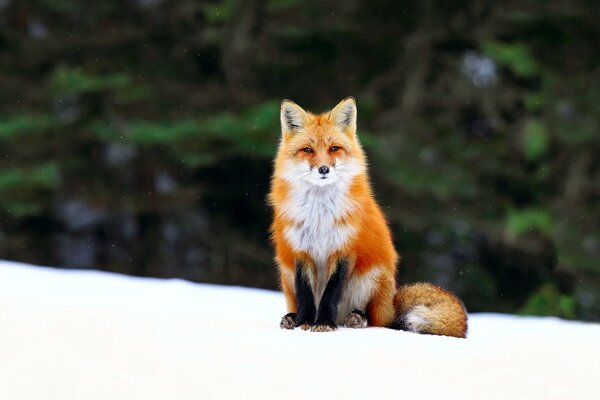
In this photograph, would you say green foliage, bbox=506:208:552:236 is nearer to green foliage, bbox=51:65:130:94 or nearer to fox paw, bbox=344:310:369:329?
green foliage, bbox=51:65:130:94

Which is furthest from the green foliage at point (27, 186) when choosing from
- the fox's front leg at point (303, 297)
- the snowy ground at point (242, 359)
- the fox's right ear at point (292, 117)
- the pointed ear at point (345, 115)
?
the fox's front leg at point (303, 297)

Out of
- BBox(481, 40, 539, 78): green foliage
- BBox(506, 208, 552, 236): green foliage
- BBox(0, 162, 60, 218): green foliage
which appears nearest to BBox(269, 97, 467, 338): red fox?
BBox(506, 208, 552, 236): green foliage

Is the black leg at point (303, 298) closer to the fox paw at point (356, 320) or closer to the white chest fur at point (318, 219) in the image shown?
the white chest fur at point (318, 219)

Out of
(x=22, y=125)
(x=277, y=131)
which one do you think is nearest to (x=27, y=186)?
(x=22, y=125)

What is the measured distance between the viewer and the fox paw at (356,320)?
15.3 ft

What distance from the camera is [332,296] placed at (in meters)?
4.54

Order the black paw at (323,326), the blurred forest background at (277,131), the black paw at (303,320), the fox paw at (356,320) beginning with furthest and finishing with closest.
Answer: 1. the blurred forest background at (277,131)
2. the fox paw at (356,320)
3. the black paw at (303,320)
4. the black paw at (323,326)

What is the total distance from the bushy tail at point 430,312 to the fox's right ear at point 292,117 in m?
1.04

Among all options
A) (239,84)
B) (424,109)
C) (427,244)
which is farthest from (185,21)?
(427,244)

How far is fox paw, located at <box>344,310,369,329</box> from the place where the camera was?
15.3 ft

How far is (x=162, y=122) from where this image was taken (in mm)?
12555

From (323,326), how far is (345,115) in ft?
3.70

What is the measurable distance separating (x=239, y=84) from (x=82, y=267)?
3804 mm

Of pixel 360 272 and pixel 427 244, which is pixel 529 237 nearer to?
pixel 427 244
